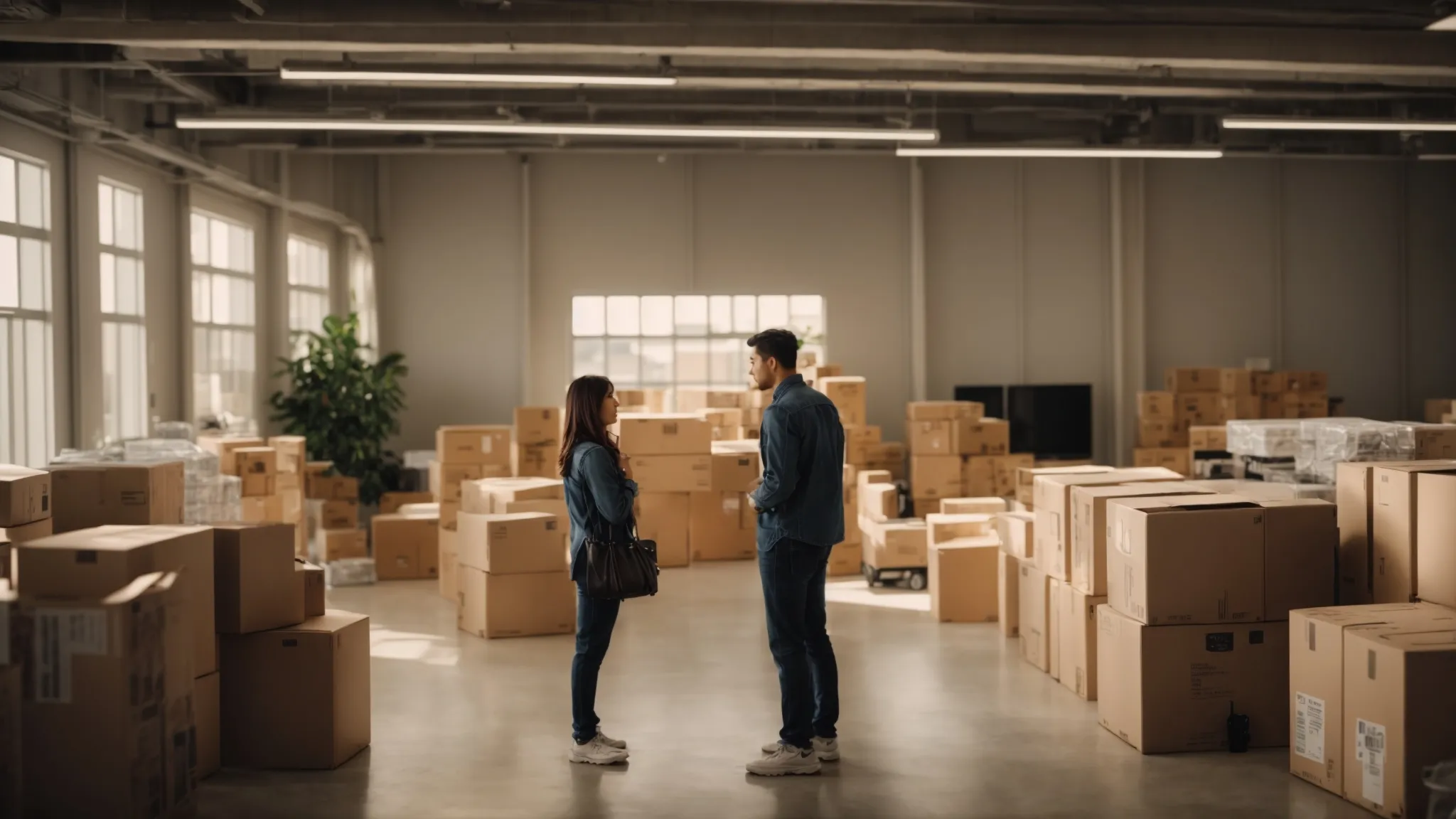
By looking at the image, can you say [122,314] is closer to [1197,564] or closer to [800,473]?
[800,473]

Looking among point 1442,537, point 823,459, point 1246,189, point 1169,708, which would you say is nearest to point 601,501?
point 823,459

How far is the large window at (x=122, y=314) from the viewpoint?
312 inches

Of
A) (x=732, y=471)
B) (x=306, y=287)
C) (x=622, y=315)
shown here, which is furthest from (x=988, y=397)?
(x=306, y=287)

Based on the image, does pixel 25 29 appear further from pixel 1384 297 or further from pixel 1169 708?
pixel 1384 297

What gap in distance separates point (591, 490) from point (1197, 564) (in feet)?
7.19

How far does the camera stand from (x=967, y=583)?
687 centimetres

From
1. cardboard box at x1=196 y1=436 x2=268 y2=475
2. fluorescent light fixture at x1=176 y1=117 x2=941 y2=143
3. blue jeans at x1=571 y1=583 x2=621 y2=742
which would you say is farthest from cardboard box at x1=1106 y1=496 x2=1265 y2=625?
cardboard box at x1=196 y1=436 x2=268 y2=475

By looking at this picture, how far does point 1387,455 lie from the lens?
18.2ft

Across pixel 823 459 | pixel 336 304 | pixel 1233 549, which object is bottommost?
pixel 1233 549

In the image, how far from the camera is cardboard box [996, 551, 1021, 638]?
6324 millimetres

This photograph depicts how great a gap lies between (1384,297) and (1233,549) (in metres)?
10.7

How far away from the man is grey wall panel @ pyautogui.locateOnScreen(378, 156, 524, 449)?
29.2 ft

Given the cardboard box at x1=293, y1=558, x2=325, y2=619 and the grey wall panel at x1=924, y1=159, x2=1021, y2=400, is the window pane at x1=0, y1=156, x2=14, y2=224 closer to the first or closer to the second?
the cardboard box at x1=293, y1=558, x2=325, y2=619

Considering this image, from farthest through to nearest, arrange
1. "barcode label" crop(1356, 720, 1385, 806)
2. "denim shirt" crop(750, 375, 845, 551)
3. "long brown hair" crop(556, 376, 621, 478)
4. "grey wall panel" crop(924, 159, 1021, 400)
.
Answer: "grey wall panel" crop(924, 159, 1021, 400) → "long brown hair" crop(556, 376, 621, 478) → "denim shirt" crop(750, 375, 845, 551) → "barcode label" crop(1356, 720, 1385, 806)
